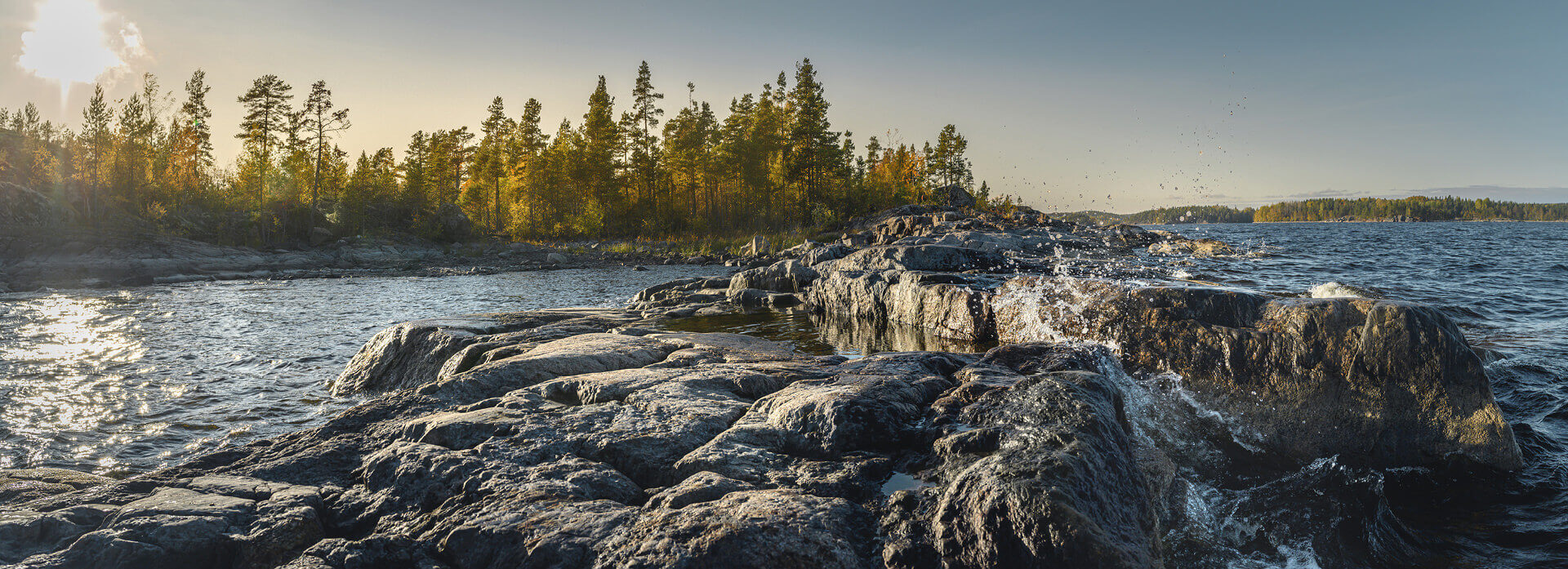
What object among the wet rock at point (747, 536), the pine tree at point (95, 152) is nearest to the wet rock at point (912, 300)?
the wet rock at point (747, 536)

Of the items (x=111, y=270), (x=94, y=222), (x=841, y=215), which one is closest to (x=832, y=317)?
(x=111, y=270)

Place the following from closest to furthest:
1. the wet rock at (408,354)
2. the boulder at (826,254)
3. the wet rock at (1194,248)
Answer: the wet rock at (408,354), the boulder at (826,254), the wet rock at (1194,248)

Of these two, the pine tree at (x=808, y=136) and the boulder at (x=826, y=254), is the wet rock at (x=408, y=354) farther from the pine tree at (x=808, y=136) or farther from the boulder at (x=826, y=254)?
the pine tree at (x=808, y=136)

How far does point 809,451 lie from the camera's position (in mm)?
4555

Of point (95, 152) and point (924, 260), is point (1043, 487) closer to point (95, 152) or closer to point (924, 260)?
point (924, 260)

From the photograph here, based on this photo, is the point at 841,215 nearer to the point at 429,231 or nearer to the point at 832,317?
the point at 429,231

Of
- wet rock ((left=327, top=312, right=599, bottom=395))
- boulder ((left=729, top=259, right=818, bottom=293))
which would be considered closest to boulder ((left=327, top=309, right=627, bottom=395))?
wet rock ((left=327, top=312, right=599, bottom=395))

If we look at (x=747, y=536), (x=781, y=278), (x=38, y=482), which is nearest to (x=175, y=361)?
(x=38, y=482)

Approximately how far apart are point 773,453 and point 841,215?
184 ft

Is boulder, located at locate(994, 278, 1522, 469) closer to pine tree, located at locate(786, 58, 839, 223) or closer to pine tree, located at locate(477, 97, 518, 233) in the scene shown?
pine tree, located at locate(786, 58, 839, 223)

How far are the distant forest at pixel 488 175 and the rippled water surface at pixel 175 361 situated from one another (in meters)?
29.4

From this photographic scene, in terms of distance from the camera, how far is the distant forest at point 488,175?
44.9 meters

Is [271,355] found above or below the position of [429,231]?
below

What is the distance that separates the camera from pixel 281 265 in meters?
37.8
